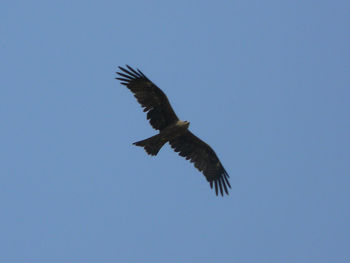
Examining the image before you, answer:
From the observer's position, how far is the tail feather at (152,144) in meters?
19.0

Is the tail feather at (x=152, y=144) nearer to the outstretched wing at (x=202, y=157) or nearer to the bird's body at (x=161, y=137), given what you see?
the bird's body at (x=161, y=137)

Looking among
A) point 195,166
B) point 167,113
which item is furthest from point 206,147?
point 167,113

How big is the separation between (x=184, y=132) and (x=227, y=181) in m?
2.24

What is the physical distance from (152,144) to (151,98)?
1233 mm

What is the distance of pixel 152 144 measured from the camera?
63.0 ft

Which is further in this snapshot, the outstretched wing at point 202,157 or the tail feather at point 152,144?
the outstretched wing at point 202,157

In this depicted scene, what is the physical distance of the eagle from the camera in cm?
1883

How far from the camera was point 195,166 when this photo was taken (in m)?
21.0

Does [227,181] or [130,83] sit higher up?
[130,83]

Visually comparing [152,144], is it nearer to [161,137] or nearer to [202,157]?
[161,137]

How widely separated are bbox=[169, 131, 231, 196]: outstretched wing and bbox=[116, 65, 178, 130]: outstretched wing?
1201 millimetres

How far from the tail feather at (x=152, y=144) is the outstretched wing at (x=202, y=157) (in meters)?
1.29

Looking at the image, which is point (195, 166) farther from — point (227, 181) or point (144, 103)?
point (144, 103)

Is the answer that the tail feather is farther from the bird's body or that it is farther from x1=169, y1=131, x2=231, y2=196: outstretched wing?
x1=169, y1=131, x2=231, y2=196: outstretched wing
